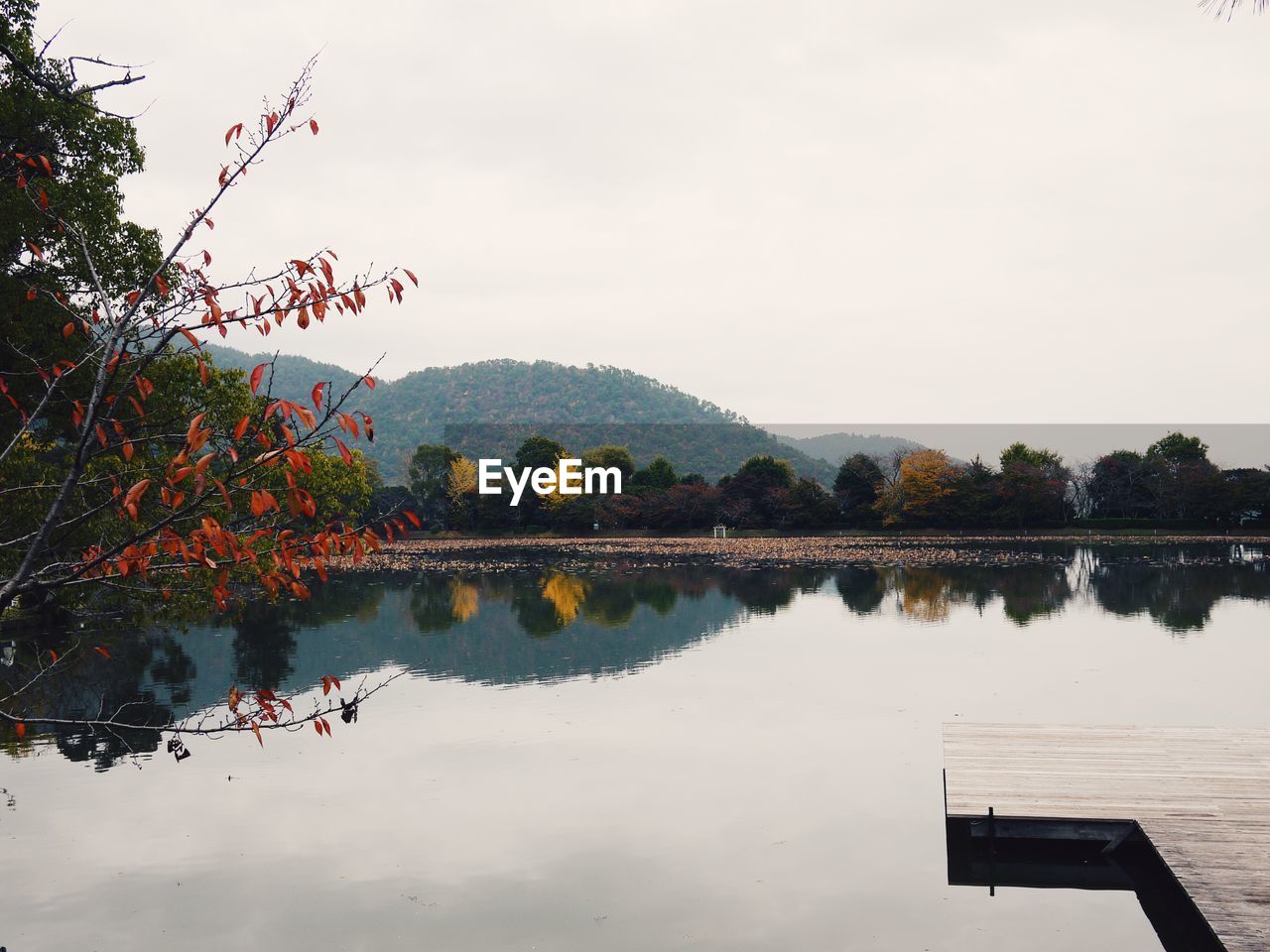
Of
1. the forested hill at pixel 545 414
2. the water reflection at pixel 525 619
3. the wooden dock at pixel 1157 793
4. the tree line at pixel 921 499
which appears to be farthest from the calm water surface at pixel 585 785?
the forested hill at pixel 545 414

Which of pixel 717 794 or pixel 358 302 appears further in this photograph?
pixel 717 794

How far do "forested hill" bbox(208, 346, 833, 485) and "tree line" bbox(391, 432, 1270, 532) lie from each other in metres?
39.9

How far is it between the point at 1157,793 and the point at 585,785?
7223 millimetres

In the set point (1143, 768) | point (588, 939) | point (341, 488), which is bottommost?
point (588, 939)

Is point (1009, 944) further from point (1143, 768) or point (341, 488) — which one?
point (341, 488)

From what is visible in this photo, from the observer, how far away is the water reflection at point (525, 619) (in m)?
22.0

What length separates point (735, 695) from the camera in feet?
65.9

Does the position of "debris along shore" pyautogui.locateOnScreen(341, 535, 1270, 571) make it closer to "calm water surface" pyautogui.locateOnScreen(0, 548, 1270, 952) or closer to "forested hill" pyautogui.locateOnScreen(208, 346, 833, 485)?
"calm water surface" pyautogui.locateOnScreen(0, 548, 1270, 952)

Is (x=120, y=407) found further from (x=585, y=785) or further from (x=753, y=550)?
(x=753, y=550)

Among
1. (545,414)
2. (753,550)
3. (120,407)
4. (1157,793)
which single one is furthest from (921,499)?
(545,414)

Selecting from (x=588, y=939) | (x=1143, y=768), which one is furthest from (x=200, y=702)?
(x=1143, y=768)

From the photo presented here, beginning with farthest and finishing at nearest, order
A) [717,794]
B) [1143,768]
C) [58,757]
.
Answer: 1. [58,757]
2. [717,794]
3. [1143,768]

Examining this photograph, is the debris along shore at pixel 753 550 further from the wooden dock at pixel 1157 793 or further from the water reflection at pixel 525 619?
the wooden dock at pixel 1157 793

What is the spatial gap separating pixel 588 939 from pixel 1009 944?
12.8 feet
